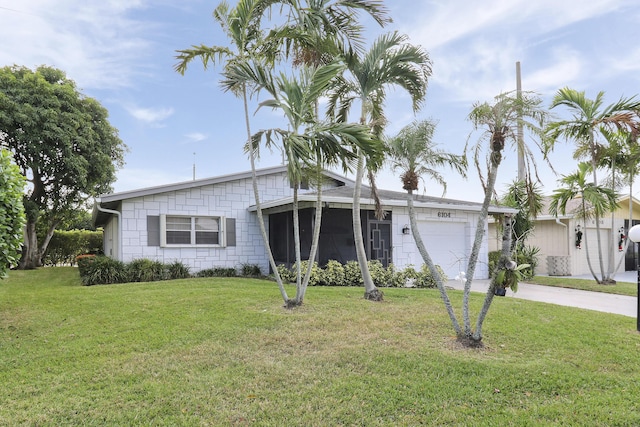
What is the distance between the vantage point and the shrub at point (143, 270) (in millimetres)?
11677

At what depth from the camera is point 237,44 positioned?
6.96 metres

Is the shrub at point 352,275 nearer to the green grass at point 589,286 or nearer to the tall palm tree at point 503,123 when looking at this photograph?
the green grass at point 589,286

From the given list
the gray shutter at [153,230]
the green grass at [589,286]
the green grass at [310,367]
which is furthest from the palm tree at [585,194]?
the gray shutter at [153,230]

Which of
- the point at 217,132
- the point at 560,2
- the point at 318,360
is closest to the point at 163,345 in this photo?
the point at 318,360

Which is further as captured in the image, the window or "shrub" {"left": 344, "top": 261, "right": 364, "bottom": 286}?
the window

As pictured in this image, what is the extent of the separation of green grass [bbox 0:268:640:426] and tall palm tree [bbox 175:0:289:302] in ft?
7.06

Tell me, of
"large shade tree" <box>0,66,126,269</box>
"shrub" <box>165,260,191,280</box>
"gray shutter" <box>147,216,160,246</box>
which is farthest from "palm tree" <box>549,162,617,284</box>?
"large shade tree" <box>0,66,126,269</box>

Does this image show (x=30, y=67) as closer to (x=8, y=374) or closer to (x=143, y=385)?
(x=8, y=374)

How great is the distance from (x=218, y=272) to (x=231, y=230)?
1.45 meters

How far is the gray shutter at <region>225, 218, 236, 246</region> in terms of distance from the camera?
1338 centimetres

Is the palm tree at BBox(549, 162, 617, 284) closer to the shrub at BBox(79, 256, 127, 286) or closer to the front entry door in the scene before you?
the front entry door

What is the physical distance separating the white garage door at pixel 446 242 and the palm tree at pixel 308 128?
22.8ft

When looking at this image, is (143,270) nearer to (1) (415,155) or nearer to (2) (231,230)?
(2) (231,230)

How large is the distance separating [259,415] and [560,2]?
10264mm
